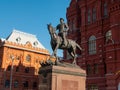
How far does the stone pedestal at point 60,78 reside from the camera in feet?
51.6

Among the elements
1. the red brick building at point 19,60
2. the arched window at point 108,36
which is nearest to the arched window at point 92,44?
the arched window at point 108,36

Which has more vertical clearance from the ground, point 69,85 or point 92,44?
point 92,44

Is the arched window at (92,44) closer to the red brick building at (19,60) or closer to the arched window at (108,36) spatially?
the arched window at (108,36)

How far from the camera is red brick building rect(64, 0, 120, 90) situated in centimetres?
3719

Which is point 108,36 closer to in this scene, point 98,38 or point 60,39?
point 98,38

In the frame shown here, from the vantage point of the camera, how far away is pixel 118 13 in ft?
126

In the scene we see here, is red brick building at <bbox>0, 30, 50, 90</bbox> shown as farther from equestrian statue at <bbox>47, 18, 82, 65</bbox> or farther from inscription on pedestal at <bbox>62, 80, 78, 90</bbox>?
inscription on pedestal at <bbox>62, 80, 78, 90</bbox>

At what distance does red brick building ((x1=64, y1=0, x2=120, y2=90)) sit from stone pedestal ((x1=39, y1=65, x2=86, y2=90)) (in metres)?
19.7

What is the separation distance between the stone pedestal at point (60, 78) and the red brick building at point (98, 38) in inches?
775

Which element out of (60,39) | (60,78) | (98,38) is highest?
(98,38)

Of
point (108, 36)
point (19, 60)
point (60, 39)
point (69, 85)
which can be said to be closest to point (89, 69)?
point (108, 36)

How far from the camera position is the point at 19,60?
200ft

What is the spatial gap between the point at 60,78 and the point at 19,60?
45.9 m

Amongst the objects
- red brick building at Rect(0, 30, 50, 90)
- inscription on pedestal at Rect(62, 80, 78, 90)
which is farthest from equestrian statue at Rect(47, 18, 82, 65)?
red brick building at Rect(0, 30, 50, 90)
